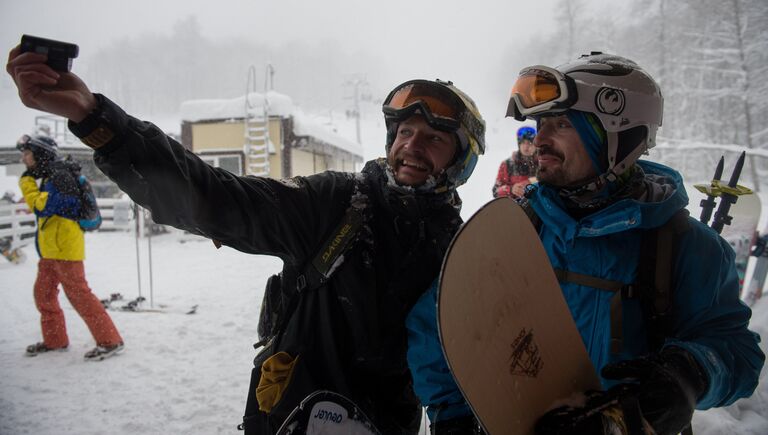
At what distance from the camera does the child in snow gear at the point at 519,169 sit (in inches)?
201

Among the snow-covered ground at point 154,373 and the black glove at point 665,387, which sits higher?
the black glove at point 665,387

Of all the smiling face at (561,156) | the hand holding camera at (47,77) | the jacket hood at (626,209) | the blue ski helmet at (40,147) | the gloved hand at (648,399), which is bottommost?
the gloved hand at (648,399)

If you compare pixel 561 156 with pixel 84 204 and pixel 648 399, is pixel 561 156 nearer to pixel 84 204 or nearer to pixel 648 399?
pixel 648 399

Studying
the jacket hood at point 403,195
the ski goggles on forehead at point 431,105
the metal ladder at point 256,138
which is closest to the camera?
the jacket hood at point 403,195

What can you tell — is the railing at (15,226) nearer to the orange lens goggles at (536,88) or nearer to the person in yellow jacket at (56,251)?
the person in yellow jacket at (56,251)

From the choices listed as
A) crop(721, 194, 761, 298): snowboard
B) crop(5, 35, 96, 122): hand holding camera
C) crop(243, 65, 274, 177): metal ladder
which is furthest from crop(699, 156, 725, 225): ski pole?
crop(243, 65, 274, 177): metal ladder

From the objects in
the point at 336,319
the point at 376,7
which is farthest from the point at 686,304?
the point at 376,7

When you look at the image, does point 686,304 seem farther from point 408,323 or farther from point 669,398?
point 408,323

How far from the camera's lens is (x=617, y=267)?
1.39 m

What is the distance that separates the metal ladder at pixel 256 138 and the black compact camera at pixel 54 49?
11.7m

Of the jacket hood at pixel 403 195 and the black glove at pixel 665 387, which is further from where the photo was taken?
the jacket hood at pixel 403 195

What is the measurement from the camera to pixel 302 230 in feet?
5.02

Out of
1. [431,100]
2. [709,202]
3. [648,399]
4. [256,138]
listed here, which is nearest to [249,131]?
[256,138]

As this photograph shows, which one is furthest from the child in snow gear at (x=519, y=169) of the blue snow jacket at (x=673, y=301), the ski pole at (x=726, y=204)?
the blue snow jacket at (x=673, y=301)
